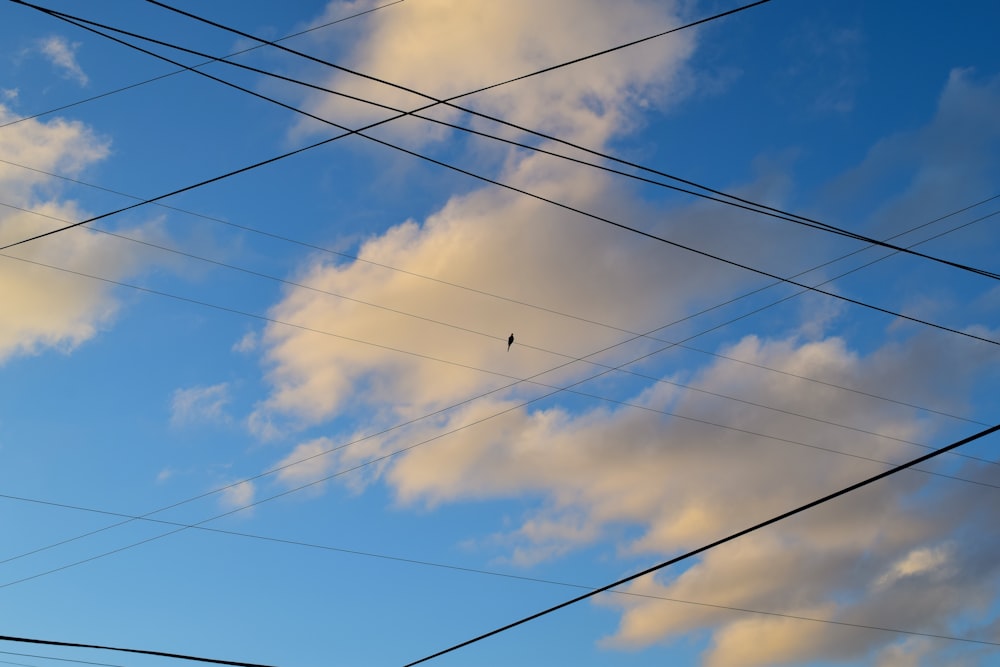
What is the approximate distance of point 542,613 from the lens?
15.3m

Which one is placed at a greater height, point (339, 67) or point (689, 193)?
point (339, 67)

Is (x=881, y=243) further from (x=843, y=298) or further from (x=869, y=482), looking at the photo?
(x=869, y=482)

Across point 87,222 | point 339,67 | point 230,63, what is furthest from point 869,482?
point 87,222

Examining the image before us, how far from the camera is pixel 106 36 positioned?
14625 millimetres

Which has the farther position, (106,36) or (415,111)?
(415,111)

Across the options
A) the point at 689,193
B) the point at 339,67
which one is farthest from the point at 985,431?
the point at 339,67

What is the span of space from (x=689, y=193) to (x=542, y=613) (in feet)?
22.6

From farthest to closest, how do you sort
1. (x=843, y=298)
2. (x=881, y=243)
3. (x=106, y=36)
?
(x=843, y=298) < (x=881, y=243) < (x=106, y=36)

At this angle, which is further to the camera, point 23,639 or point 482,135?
point 482,135

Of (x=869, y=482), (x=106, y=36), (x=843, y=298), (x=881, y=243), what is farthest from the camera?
(x=843, y=298)

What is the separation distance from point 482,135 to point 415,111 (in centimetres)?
116

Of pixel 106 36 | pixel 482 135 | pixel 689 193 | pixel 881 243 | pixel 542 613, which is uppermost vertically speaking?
pixel 106 36

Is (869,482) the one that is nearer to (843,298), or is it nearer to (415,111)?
(843,298)

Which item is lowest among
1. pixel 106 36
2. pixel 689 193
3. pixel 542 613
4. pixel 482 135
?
pixel 542 613
